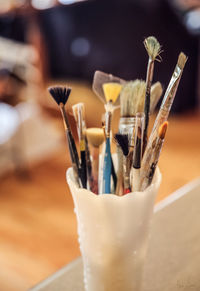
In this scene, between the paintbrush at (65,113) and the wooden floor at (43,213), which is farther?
the wooden floor at (43,213)

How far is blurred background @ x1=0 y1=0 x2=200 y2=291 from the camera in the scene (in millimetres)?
1534

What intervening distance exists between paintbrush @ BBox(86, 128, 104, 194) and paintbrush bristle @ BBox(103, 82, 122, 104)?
3 centimetres

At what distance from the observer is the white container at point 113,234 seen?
354 mm

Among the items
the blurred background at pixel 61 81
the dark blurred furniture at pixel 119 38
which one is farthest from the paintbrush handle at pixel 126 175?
the dark blurred furniture at pixel 119 38

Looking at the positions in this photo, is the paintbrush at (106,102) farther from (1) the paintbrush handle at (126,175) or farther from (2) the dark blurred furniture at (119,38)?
(2) the dark blurred furniture at (119,38)

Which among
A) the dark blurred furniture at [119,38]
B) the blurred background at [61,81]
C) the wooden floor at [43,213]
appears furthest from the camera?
the dark blurred furniture at [119,38]

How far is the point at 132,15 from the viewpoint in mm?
2334

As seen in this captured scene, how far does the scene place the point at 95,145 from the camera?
41cm

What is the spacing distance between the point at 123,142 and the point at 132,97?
0.05 m

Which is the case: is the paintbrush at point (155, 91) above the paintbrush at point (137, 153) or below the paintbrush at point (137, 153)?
above

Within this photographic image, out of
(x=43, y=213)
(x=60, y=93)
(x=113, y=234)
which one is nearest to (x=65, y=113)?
(x=60, y=93)

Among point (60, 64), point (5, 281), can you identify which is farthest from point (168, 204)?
point (60, 64)

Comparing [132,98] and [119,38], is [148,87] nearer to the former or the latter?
[132,98]

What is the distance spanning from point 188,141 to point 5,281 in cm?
137
